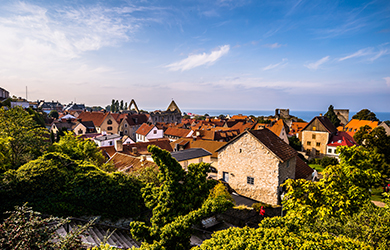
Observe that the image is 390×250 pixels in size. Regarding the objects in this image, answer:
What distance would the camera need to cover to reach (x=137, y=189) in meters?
13.1

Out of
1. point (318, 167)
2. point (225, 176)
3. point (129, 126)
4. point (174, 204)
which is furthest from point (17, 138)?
point (129, 126)

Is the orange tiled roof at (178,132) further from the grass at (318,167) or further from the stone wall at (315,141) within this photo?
the grass at (318,167)

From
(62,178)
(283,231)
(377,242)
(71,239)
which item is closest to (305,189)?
(377,242)

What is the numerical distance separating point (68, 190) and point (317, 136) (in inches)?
2005

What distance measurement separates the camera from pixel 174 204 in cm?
800

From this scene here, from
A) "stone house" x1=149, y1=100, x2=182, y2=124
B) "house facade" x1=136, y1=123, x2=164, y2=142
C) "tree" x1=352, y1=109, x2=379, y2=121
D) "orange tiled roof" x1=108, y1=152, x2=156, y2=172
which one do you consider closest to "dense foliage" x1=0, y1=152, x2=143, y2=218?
"orange tiled roof" x1=108, y1=152, x2=156, y2=172

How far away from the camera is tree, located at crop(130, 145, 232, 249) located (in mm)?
7035

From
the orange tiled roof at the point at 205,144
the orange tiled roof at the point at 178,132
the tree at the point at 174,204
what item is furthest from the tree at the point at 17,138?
the orange tiled roof at the point at 178,132

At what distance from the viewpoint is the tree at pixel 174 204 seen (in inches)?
277

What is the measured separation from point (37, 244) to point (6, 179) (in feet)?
25.4

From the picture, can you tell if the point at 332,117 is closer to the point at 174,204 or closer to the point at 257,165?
the point at 257,165

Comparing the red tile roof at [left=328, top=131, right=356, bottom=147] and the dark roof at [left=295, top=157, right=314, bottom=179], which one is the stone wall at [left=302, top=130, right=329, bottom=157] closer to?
the red tile roof at [left=328, top=131, right=356, bottom=147]

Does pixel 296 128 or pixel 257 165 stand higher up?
pixel 296 128

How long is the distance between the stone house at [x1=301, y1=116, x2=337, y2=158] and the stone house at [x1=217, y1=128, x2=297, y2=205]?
96.5 feet
